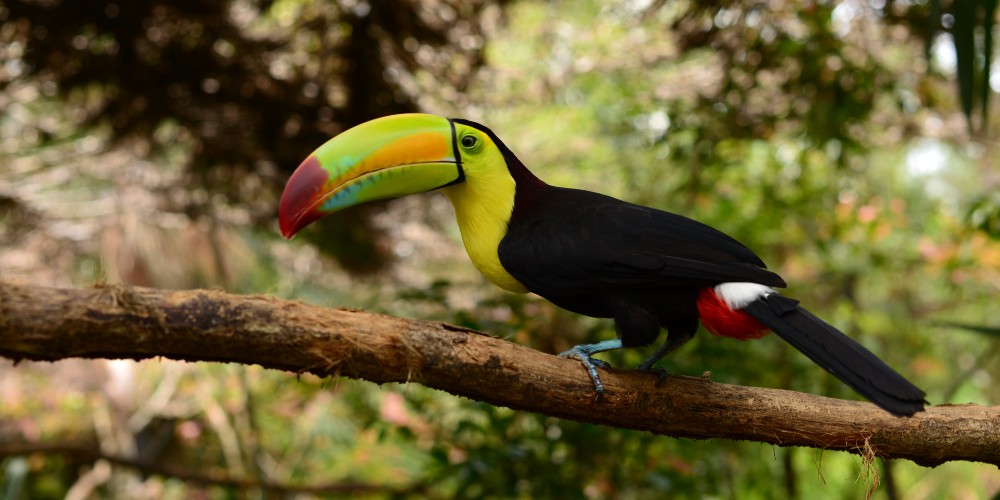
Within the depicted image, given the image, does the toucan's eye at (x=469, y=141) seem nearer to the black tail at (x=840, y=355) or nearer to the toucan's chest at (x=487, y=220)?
the toucan's chest at (x=487, y=220)

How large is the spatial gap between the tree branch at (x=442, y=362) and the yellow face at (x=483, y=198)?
1.12 ft

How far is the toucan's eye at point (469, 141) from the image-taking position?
208cm

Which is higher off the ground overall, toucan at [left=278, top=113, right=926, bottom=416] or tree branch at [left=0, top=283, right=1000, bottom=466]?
toucan at [left=278, top=113, right=926, bottom=416]

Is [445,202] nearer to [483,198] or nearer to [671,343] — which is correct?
[483,198]

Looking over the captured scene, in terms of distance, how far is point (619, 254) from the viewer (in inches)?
74.5

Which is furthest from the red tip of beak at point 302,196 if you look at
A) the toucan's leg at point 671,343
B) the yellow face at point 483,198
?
the toucan's leg at point 671,343

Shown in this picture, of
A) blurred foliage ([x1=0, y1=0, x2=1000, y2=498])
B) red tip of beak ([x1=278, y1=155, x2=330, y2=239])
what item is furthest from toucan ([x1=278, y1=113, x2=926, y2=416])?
blurred foliage ([x1=0, y1=0, x2=1000, y2=498])

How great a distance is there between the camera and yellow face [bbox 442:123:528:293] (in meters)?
2.04

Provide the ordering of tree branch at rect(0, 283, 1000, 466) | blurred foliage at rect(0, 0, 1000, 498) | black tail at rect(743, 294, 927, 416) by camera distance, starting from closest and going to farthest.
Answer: tree branch at rect(0, 283, 1000, 466) → black tail at rect(743, 294, 927, 416) → blurred foliage at rect(0, 0, 1000, 498)

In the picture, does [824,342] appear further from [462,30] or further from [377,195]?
[462,30]

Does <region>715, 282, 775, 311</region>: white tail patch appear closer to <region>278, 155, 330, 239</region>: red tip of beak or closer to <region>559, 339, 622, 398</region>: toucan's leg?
<region>559, 339, 622, 398</region>: toucan's leg

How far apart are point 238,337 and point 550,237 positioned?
0.80 meters

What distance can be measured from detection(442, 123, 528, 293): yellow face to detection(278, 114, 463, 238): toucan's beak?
0.04 meters

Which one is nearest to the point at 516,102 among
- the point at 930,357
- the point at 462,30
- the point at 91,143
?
the point at 462,30
